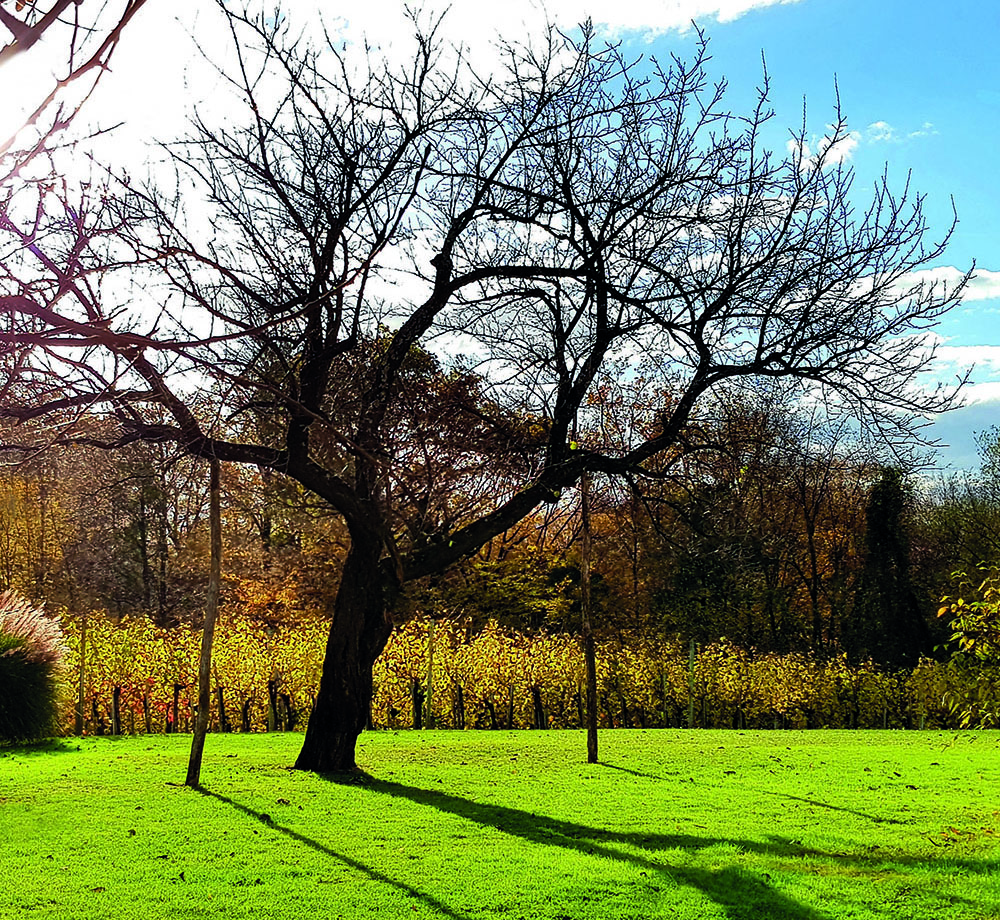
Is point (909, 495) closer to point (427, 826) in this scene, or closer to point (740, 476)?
point (740, 476)

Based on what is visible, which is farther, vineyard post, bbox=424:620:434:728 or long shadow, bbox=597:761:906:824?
vineyard post, bbox=424:620:434:728

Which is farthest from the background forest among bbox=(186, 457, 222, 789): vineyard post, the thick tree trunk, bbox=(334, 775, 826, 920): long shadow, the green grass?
Answer: bbox=(334, 775, 826, 920): long shadow

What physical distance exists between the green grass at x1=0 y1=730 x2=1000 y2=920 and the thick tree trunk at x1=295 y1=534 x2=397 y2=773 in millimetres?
469

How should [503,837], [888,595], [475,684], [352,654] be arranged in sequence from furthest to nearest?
[888,595] → [475,684] → [352,654] → [503,837]

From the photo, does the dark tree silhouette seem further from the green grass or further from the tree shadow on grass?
the tree shadow on grass

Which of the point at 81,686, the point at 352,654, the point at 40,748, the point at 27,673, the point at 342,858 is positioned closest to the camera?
the point at 342,858

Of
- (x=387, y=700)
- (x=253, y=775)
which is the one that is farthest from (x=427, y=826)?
(x=387, y=700)

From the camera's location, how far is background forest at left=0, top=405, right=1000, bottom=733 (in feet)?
53.0

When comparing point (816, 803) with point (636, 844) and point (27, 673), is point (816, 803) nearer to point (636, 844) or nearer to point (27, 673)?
point (636, 844)

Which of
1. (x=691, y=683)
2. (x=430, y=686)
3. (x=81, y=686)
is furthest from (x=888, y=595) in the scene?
(x=81, y=686)

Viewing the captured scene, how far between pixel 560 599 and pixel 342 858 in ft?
53.6

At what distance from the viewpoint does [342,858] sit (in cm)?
653

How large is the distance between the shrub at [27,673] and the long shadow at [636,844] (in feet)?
14.5

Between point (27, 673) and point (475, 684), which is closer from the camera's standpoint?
point (27, 673)
